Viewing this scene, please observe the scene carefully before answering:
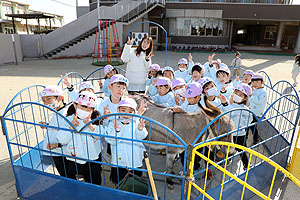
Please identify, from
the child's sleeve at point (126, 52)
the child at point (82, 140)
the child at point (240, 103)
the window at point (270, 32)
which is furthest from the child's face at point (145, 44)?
the window at point (270, 32)

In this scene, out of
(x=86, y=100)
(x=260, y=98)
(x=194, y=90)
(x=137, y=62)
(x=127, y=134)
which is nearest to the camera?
(x=86, y=100)

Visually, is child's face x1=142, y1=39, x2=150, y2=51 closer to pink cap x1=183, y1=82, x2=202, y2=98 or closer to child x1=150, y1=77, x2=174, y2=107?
child x1=150, y1=77, x2=174, y2=107

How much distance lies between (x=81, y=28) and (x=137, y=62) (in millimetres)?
15878

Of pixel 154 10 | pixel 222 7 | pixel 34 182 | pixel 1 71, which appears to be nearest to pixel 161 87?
pixel 34 182

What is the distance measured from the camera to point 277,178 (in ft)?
12.0

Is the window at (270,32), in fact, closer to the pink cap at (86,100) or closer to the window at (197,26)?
the window at (197,26)


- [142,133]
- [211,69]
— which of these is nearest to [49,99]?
[142,133]

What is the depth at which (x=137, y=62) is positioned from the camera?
4996 mm

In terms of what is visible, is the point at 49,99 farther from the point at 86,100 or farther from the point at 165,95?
the point at 165,95

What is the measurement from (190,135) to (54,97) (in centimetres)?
204

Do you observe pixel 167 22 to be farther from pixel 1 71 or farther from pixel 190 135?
pixel 190 135

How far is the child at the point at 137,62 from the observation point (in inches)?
193

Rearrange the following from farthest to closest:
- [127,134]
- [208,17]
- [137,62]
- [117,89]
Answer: [208,17]
[137,62]
[117,89]
[127,134]

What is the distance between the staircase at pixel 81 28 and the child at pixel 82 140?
1709 centimetres
